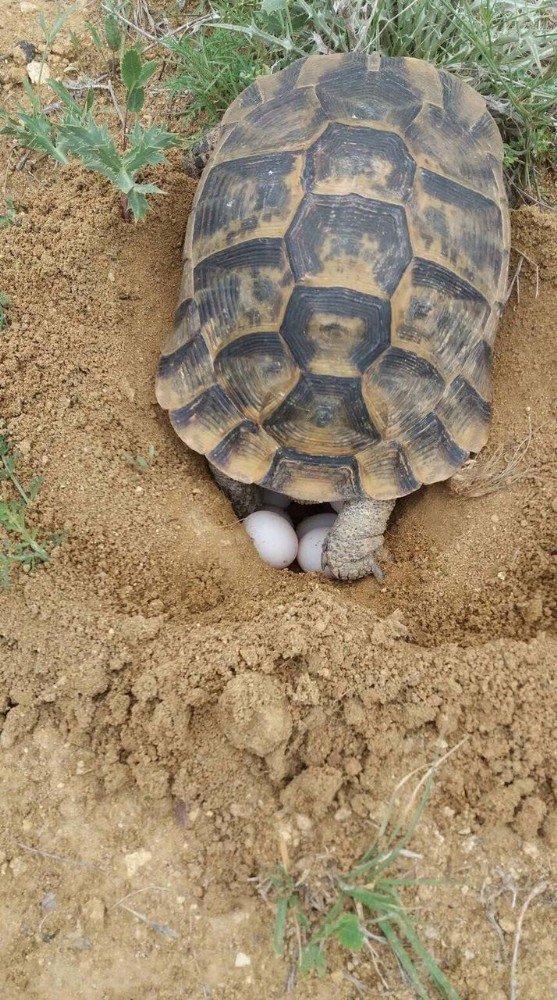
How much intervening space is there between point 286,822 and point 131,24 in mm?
3453

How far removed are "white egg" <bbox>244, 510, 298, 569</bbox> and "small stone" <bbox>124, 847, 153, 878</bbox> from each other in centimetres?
119

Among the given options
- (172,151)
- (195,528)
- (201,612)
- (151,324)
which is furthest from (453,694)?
(172,151)

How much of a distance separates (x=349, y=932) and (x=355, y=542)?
137 centimetres

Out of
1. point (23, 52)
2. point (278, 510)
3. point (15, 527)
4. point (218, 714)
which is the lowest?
point (278, 510)

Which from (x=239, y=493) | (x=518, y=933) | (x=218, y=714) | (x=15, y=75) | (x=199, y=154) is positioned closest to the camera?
(x=518, y=933)

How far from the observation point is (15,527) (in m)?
2.39

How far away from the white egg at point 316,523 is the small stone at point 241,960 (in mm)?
1549

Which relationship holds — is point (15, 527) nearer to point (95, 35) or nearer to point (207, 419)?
point (207, 419)

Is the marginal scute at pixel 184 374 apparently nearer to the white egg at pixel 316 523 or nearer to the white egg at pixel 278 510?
the white egg at pixel 278 510

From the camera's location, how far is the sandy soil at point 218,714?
6.06 feet

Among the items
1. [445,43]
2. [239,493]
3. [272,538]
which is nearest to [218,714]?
[272,538]

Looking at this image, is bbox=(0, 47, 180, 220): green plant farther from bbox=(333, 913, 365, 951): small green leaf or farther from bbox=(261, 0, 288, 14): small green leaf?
bbox=(333, 913, 365, 951): small green leaf

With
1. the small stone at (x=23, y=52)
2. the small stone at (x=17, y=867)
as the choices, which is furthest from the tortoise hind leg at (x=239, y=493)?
the small stone at (x=23, y=52)

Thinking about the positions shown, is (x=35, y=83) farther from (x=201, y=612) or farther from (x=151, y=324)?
(x=201, y=612)
